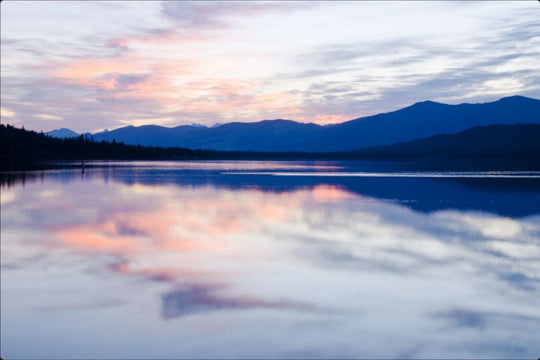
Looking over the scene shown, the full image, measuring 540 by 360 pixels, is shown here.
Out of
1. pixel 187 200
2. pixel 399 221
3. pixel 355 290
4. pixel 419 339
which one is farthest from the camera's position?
pixel 187 200

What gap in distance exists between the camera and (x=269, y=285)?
36.8ft

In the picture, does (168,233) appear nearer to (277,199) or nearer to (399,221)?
(399,221)

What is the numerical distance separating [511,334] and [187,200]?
20.4m

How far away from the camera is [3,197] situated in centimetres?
2756

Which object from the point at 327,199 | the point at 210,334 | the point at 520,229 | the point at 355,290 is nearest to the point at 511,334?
the point at 355,290

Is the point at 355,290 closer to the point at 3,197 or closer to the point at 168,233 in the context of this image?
the point at 168,233

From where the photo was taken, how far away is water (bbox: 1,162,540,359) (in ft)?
27.2

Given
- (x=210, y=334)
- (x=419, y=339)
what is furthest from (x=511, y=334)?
(x=210, y=334)

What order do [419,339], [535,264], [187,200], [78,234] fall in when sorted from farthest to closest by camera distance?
[187,200] → [78,234] → [535,264] → [419,339]

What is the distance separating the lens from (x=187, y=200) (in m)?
27.5

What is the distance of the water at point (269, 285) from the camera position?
8.29 m

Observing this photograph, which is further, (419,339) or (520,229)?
(520,229)

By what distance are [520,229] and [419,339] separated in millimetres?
11439

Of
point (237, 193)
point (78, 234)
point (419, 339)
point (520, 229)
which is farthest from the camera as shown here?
point (237, 193)
